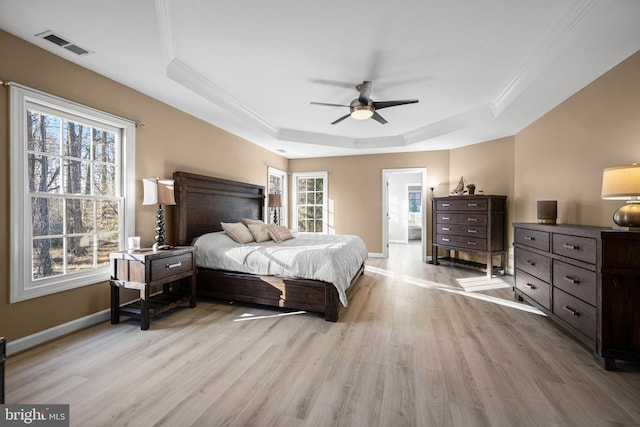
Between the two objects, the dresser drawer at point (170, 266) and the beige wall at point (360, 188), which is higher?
the beige wall at point (360, 188)

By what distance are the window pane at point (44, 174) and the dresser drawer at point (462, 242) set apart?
5738mm

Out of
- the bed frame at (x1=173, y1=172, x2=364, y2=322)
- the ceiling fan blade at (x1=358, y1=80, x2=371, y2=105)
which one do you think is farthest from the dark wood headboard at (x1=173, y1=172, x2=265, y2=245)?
the ceiling fan blade at (x1=358, y1=80, x2=371, y2=105)

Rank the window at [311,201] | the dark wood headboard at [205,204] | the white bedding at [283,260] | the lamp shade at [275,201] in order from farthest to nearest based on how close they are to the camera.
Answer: the window at [311,201], the lamp shade at [275,201], the dark wood headboard at [205,204], the white bedding at [283,260]

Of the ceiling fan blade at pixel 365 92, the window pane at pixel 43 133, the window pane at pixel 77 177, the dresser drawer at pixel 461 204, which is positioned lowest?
the dresser drawer at pixel 461 204

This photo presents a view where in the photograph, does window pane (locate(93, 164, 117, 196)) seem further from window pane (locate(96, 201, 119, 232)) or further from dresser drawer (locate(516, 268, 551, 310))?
dresser drawer (locate(516, 268, 551, 310))

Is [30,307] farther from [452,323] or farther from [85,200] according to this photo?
[452,323]

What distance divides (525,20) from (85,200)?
4.30 meters

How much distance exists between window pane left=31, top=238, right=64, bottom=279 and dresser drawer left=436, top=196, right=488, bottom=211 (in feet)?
18.6

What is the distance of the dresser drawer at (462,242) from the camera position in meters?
4.80

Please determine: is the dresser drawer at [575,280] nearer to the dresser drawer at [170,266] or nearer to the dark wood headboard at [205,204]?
the dresser drawer at [170,266]

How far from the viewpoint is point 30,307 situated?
228 cm

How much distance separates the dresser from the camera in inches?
186

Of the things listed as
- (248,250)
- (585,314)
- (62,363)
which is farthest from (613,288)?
(62,363)

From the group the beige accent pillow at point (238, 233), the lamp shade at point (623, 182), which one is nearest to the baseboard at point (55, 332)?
the beige accent pillow at point (238, 233)
